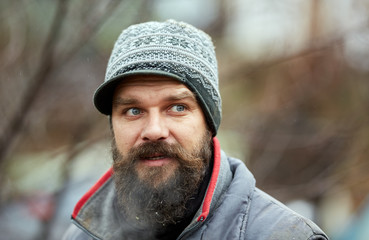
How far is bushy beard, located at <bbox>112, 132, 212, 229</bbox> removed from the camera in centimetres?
221

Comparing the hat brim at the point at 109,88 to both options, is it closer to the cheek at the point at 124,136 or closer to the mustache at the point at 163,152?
the cheek at the point at 124,136

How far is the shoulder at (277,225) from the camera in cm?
A: 195

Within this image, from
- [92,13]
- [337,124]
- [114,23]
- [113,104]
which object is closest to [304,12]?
[337,124]

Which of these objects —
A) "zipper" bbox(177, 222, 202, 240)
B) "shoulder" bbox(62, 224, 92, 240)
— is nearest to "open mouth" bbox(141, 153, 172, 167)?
"zipper" bbox(177, 222, 202, 240)

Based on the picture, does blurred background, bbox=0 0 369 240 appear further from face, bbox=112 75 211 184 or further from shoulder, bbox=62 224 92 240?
face, bbox=112 75 211 184

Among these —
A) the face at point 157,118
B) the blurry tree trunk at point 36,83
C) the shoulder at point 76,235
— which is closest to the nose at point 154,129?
the face at point 157,118

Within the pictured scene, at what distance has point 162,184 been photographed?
2.22 meters

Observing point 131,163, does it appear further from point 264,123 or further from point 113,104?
point 264,123

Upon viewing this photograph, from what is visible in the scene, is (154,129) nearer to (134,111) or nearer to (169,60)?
(134,111)

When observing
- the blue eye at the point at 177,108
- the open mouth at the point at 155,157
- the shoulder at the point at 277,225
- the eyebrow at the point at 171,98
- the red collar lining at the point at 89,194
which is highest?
the eyebrow at the point at 171,98

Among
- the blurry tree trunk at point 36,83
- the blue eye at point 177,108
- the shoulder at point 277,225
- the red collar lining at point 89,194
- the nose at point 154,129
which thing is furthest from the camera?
the blurry tree trunk at point 36,83

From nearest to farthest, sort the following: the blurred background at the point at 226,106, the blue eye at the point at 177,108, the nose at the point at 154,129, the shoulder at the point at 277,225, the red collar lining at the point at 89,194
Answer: the shoulder at the point at 277,225
the nose at the point at 154,129
the blue eye at the point at 177,108
the red collar lining at the point at 89,194
the blurred background at the point at 226,106

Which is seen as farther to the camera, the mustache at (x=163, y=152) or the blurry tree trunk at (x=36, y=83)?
the blurry tree trunk at (x=36, y=83)

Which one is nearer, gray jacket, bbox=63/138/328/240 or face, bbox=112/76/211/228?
gray jacket, bbox=63/138/328/240
